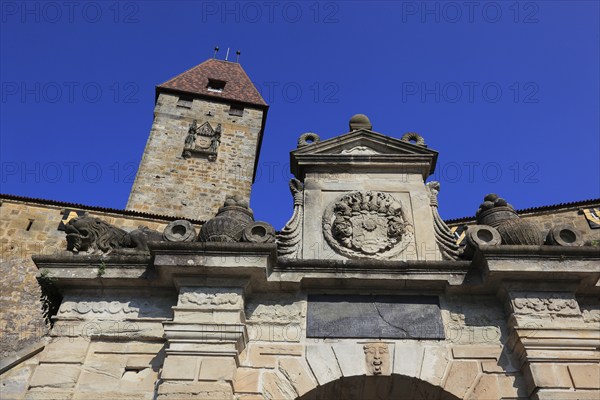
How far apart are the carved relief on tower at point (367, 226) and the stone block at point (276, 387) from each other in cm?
161

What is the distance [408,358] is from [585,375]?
5.19 ft

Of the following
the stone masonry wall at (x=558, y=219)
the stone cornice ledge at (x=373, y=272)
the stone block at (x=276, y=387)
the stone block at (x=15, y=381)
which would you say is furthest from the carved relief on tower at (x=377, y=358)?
the stone masonry wall at (x=558, y=219)

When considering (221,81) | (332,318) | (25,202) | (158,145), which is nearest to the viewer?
(332,318)

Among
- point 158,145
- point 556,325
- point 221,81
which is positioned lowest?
point 556,325

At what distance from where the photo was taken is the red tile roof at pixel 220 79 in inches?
1053

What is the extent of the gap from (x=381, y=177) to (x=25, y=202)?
13.1m

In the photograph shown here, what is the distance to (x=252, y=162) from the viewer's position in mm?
23750

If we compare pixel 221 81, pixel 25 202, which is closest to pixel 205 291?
pixel 25 202

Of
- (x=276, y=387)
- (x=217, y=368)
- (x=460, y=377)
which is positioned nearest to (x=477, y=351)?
(x=460, y=377)

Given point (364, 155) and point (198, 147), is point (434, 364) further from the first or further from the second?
point (198, 147)

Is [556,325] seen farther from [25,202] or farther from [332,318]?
[25,202]

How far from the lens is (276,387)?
494 cm

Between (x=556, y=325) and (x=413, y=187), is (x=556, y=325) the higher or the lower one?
the lower one

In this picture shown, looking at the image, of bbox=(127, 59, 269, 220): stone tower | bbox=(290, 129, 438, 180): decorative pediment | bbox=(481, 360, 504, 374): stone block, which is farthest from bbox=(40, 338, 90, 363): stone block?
bbox=(127, 59, 269, 220): stone tower
